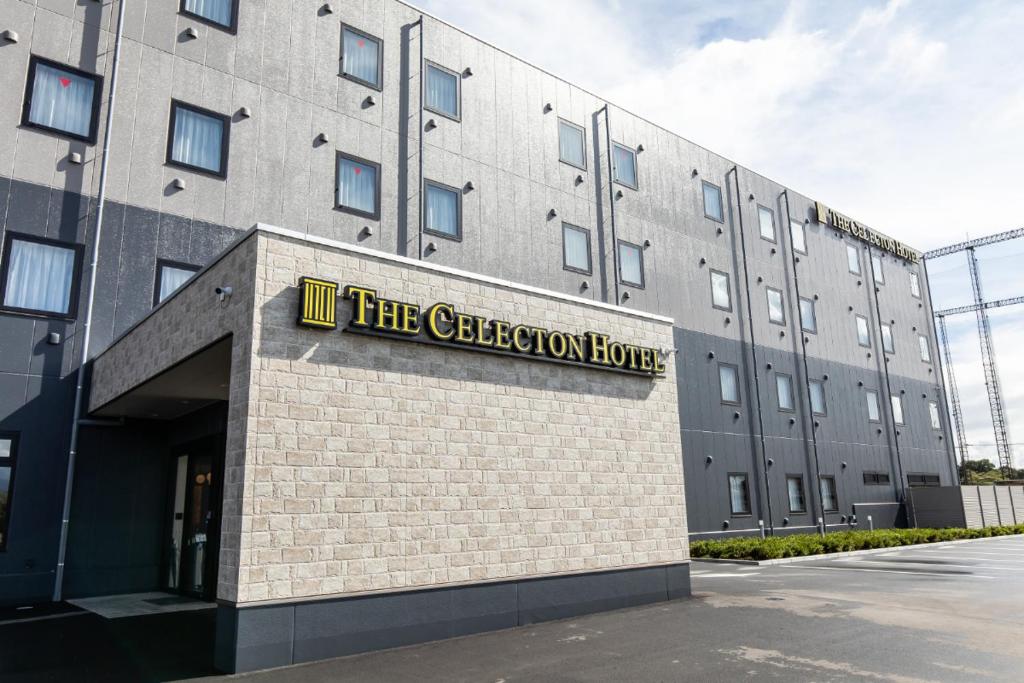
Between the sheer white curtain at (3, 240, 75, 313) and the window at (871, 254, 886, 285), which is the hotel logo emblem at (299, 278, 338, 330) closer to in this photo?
the sheer white curtain at (3, 240, 75, 313)

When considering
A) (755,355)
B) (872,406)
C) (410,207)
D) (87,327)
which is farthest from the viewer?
(872,406)

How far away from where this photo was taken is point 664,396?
13477 millimetres

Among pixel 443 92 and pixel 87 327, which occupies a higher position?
pixel 443 92

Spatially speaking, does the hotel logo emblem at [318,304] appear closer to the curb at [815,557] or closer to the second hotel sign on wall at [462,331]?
the second hotel sign on wall at [462,331]

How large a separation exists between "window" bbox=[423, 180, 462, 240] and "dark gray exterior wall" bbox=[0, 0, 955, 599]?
0.32 meters

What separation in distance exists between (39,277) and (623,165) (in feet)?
58.7

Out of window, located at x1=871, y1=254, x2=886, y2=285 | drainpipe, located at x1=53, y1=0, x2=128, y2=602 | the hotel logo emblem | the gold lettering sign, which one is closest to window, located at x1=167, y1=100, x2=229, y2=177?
drainpipe, located at x1=53, y1=0, x2=128, y2=602

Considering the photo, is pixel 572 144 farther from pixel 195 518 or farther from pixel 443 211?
pixel 195 518

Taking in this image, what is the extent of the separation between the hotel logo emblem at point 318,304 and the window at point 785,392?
22.3 meters

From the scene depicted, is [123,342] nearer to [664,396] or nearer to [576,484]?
[576,484]

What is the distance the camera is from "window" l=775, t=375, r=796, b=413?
27.2 metres

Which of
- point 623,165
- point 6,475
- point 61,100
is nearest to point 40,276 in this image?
point 61,100

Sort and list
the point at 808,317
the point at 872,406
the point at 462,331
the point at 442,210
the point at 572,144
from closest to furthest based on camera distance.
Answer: the point at 462,331 → the point at 442,210 → the point at 572,144 → the point at 808,317 → the point at 872,406

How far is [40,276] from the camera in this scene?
13.4 m
